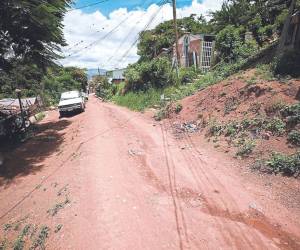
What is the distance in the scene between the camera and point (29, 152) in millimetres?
14906

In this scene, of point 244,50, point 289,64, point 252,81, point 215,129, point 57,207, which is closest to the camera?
point 57,207

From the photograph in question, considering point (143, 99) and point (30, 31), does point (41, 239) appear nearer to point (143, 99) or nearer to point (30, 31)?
point (30, 31)

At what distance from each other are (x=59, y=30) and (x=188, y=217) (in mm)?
12202

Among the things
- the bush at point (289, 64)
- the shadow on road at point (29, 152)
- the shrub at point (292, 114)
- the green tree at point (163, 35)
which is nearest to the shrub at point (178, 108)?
the bush at point (289, 64)

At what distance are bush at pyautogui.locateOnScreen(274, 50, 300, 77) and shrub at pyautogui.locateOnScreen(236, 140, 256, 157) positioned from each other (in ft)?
14.0

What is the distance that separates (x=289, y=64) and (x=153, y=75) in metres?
14.0

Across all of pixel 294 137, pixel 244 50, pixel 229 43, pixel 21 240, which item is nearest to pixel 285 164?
pixel 294 137

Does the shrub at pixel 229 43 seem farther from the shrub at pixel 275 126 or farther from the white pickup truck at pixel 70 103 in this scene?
the white pickup truck at pixel 70 103

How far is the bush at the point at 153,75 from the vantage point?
24234 millimetres

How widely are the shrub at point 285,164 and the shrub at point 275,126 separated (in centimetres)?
129

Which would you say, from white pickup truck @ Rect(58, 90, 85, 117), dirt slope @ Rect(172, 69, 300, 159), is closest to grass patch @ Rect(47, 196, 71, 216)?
dirt slope @ Rect(172, 69, 300, 159)

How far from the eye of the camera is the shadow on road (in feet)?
41.1

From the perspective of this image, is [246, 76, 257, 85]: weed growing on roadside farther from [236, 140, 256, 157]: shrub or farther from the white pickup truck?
the white pickup truck

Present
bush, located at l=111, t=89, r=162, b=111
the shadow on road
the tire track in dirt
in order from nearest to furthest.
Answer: the tire track in dirt
the shadow on road
bush, located at l=111, t=89, r=162, b=111
